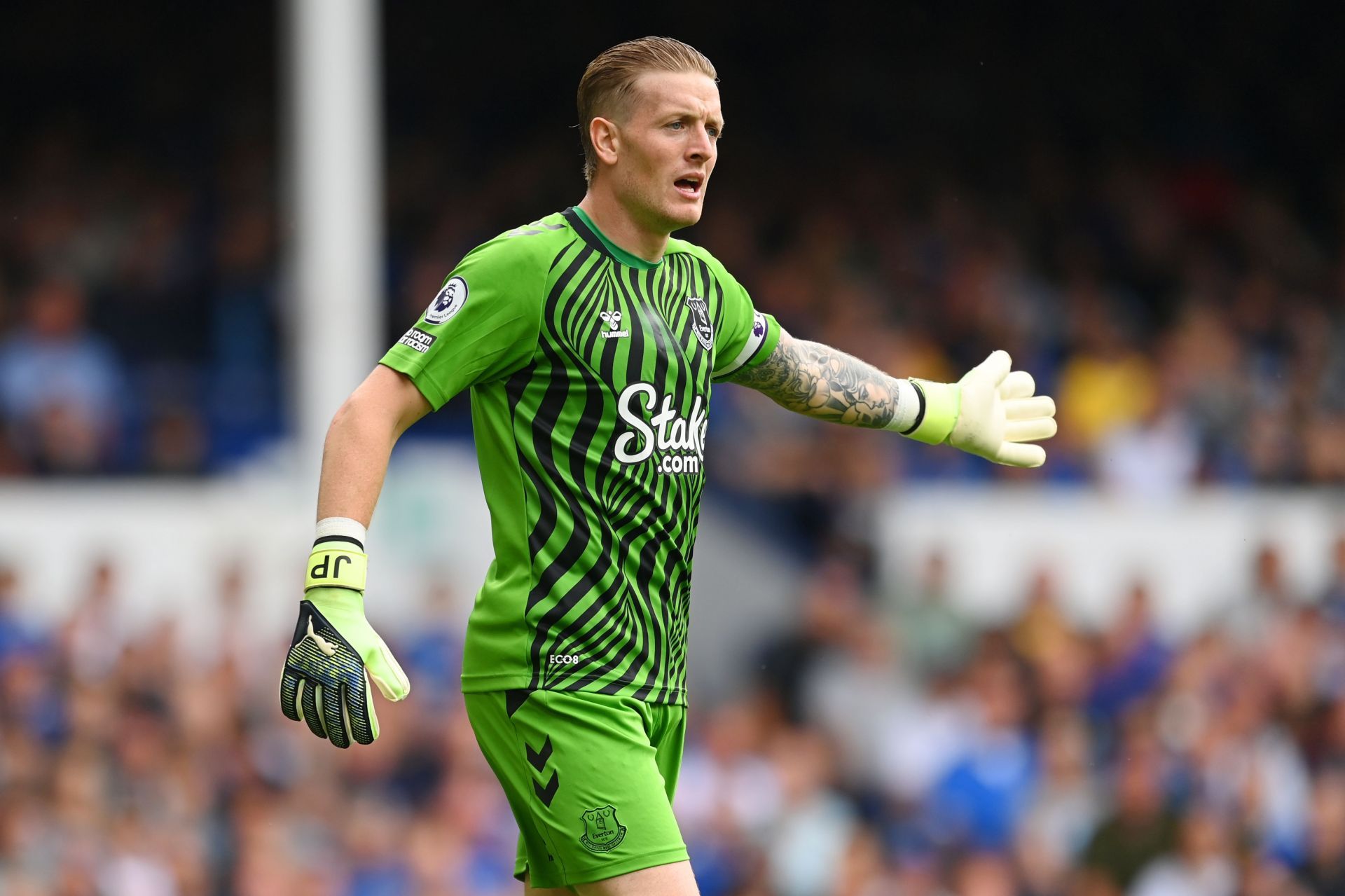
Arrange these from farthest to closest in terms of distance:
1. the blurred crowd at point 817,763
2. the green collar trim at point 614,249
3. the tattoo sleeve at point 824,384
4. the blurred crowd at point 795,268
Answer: the blurred crowd at point 795,268
the blurred crowd at point 817,763
the tattoo sleeve at point 824,384
the green collar trim at point 614,249

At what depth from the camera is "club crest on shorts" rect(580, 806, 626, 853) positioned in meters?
4.24

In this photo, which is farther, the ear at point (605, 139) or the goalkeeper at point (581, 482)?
the ear at point (605, 139)

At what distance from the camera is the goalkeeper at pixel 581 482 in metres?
4.16

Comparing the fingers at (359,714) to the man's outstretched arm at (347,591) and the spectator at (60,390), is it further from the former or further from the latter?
the spectator at (60,390)

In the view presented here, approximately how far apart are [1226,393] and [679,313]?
9.66 metres

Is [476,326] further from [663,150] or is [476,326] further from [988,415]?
[988,415]

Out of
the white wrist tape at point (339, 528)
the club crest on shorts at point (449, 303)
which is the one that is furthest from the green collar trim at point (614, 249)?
the white wrist tape at point (339, 528)

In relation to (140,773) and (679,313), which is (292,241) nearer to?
(140,773)

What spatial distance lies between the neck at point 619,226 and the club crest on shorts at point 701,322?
17cm

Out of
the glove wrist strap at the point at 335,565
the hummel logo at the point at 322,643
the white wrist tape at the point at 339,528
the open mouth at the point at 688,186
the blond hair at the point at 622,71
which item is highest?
the blond hair at the point at 622,71

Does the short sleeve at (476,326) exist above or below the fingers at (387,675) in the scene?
above

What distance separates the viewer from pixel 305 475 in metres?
11.7

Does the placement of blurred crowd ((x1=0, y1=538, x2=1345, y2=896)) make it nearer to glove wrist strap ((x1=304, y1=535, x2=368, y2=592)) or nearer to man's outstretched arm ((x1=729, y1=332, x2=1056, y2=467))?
man's outstretched arm ((x1=729, y1=332, x2=1056, y2=467))

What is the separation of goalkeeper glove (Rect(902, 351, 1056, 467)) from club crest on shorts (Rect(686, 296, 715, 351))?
0.78m
